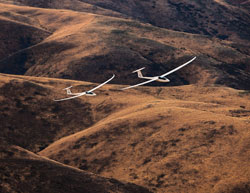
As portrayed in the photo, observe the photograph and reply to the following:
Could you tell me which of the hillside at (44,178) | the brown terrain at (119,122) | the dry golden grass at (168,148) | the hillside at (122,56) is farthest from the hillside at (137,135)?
the hillside at (122,56)

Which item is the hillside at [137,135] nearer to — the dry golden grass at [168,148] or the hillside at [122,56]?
the dry golden grass at [168,148]

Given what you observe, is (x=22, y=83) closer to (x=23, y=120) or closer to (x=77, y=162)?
(x=23, y=120)

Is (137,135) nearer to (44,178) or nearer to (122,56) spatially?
(44,178)

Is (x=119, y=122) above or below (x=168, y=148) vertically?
below

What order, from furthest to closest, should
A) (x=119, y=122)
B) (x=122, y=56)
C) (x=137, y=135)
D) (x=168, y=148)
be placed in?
1. (x=122, y=56)
2. (x=119, y=122)
3. (x=137, y=135)
4. (x=168, y=148)

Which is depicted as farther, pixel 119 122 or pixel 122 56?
pixel 122 56

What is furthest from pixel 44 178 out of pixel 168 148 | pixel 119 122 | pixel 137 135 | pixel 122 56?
pixel 122 56

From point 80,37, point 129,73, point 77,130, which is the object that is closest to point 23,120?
point 77,130

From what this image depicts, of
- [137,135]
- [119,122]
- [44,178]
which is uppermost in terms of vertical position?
[44,178]
